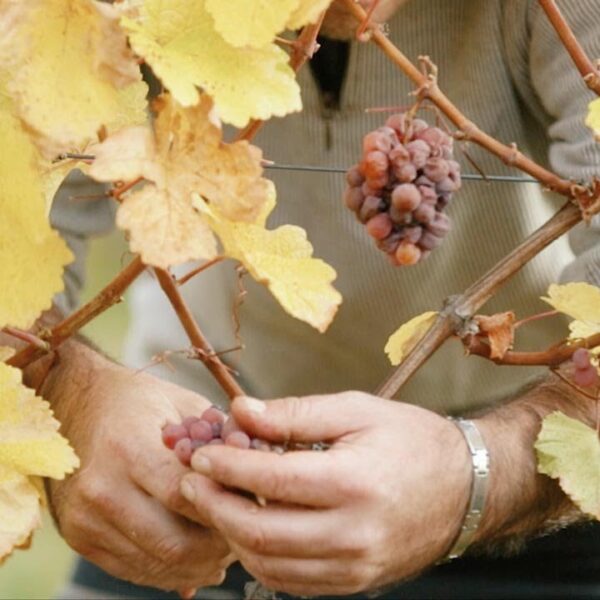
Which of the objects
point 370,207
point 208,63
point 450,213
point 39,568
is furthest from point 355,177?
point 39,568

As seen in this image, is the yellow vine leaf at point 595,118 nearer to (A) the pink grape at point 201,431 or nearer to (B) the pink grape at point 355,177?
(B) the pink grape at point 355,177

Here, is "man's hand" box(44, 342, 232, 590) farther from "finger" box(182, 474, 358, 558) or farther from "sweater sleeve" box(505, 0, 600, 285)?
"sweater sleeve" box(505, 0, 600, 285)

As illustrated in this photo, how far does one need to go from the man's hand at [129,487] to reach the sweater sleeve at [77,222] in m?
0.52

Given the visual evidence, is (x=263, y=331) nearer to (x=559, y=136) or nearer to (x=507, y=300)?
(x=507, y=300)

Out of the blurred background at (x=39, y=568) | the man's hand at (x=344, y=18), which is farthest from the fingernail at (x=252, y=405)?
the blurred background at (x=39, y=568)

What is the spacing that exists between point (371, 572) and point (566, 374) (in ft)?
0.73

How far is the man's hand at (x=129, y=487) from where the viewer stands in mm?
864

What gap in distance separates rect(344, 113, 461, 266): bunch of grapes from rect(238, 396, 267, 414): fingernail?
0.11 meters

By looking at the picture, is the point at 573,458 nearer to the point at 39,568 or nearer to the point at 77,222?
the point at 77,222

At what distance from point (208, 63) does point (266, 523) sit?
10.7 inches

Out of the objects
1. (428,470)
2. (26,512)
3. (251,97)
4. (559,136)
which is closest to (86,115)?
(251,97)

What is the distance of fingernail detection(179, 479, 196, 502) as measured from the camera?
0.76 metres

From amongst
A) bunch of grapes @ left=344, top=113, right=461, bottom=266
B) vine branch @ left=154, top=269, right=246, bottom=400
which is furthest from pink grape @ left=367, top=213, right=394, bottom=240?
vine branch @ left=154, top=269, right=246, bottom=400

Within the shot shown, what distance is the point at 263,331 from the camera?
5.34 feet
